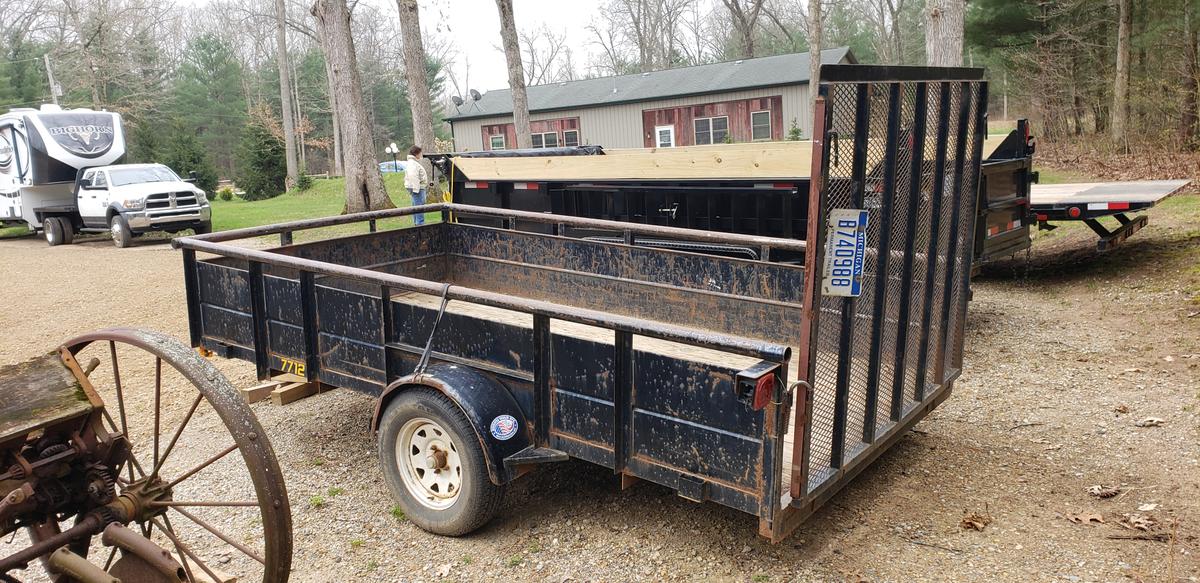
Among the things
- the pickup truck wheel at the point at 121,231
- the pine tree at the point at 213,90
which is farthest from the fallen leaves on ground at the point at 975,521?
the pine tree at the point at 213,90

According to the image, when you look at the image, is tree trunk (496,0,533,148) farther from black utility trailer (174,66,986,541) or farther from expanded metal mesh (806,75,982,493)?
expanded metal mesh (806,75,982,493)

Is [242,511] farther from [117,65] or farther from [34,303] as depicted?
[117,65]

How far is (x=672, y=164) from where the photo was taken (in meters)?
8.58

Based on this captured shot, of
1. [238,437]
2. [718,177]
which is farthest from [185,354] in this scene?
[718,177]

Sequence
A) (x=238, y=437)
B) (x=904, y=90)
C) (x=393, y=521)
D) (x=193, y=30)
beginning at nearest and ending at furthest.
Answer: (x=238, y=437) < (x=904, y=90) < (x=393, y=521) < (x=193, y=30)

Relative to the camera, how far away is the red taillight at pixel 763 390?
2963 mm

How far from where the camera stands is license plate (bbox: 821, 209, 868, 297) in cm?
320

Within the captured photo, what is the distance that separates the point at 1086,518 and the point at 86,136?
2087cm

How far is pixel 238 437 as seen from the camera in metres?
2.70

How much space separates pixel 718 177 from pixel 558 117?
26.1 metres

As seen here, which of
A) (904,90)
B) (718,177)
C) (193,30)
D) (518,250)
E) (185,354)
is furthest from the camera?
(193,30)

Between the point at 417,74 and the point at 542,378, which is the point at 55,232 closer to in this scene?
the point at 417,74

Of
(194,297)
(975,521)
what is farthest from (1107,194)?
(194,297)

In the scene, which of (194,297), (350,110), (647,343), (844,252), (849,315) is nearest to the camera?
(844,252)
